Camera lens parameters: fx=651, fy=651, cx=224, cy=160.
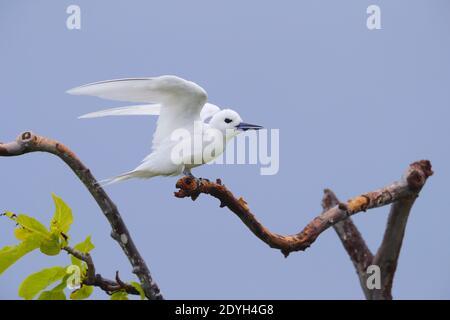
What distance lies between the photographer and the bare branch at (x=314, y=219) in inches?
55.1

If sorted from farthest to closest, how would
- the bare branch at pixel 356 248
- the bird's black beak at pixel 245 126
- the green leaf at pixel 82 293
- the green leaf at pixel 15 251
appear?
the bare branch at pixel 356 248
the bird's black beak at pixel 245 126
the green leaf at pixel 82 293
the green leaf at pixel 15 251

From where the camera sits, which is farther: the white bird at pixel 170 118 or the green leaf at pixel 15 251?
the white bird at pixel 170 118

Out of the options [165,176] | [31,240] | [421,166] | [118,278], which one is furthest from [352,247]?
[31,240]

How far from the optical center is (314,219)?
1518 millimetres

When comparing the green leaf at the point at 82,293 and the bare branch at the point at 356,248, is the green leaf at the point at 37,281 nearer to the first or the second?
the green leaf at the point at 82,293

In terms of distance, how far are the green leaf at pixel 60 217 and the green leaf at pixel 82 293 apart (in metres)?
0.16

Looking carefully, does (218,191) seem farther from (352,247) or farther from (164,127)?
(352,247)

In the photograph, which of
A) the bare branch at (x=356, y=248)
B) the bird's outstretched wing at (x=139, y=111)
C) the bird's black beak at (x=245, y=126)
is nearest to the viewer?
the bird's black beak at (x=245, y=126)

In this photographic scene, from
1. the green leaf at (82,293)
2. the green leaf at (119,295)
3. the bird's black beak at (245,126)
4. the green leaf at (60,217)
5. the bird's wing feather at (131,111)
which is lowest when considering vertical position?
the green leaf at (119,295)

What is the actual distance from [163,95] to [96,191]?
12.4 inches

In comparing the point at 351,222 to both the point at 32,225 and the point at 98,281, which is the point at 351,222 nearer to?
the point at 98,281

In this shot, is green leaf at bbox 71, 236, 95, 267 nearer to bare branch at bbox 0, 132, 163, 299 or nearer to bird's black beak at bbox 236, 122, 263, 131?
bare branch at bbox 0, 132, 163, 299

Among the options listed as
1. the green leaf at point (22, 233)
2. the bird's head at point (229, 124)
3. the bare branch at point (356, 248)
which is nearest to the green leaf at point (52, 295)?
the green leaf at point (22, 233)
